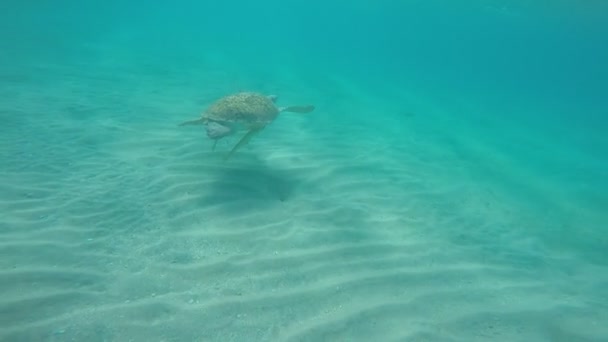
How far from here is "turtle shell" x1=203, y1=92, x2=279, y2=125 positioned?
5555 millimetres

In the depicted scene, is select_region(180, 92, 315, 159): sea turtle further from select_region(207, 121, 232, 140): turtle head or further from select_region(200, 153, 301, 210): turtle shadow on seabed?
select_region(200, 153, 301, 210): turtle shadow on seabed

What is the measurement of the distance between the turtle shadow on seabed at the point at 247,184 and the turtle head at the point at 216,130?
902 mm

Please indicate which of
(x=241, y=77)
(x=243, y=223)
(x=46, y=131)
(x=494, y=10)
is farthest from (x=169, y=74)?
(x=494, y=10)

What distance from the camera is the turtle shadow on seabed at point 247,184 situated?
543 cm

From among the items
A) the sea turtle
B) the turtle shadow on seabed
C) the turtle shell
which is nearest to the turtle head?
the sea turtle

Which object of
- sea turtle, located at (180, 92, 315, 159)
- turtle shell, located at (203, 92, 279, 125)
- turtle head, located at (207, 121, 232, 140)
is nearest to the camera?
turtle head, located at (207, 121, 232, 140)

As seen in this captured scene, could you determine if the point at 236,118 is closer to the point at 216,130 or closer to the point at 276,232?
the point at 216,130

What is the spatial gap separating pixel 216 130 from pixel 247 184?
1139mm

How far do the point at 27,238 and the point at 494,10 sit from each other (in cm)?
5910

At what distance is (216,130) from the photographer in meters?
5.21

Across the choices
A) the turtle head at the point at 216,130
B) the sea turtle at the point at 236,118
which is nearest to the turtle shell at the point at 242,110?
the sea turtle at the point at 236,118

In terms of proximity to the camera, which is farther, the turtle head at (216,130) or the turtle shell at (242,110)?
the turtle shell at (242,110)

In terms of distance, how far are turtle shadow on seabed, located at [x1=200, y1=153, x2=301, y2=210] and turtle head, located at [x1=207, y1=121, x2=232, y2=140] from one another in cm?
90

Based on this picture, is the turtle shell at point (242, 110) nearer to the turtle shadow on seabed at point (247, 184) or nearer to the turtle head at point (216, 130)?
the turtle head at point (216, 130)
